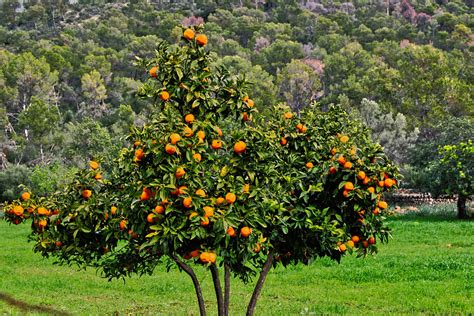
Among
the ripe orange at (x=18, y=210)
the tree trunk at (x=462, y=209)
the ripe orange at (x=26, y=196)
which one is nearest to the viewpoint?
the ripe orange at (x=18, y=210)

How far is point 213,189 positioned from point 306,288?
762 centimetres

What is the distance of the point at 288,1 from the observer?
379ft

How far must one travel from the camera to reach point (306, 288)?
1216 centimetres

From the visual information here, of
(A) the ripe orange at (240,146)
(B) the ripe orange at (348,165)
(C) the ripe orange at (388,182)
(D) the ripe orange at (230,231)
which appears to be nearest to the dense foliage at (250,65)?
(B) the ripe orange at (348,165)

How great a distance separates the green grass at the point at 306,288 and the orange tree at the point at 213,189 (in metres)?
2.43

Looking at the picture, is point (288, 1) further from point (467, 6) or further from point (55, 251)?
point (55, 251)

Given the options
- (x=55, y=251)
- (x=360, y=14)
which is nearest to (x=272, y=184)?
(x=55, y=251)

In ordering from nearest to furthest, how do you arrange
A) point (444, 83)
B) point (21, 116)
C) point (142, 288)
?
point (142, 288) < point (444, 83) < point (21, 116)

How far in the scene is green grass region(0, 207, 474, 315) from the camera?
1019 centimetres

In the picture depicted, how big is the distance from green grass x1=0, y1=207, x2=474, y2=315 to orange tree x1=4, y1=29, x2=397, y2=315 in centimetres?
243

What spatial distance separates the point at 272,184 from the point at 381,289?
7051 mm

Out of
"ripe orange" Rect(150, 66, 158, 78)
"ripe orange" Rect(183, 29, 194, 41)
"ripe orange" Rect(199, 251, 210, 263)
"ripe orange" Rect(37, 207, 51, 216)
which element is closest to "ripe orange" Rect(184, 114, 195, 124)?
"ripe orange" Rect(150, 66, 158, 78)

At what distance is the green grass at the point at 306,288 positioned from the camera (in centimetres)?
1019

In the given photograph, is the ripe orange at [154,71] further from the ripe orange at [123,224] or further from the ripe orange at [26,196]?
the ripe orange at [26,196]
